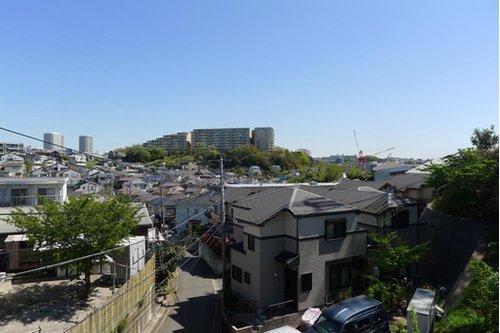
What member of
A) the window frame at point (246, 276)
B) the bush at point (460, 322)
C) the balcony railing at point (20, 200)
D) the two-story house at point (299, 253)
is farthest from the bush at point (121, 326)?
the balcony railing at point (20, 200)

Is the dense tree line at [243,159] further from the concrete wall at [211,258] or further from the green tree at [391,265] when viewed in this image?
the green tree at [391,265]

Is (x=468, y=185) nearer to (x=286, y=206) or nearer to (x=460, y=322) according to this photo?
(x=460, y=322)

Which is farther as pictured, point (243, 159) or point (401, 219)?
point (243, 159)

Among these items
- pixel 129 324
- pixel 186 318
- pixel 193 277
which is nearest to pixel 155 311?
pixel 186 318

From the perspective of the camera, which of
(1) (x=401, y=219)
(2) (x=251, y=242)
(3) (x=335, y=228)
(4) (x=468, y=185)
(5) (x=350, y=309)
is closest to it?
(5) (x=350, y=309)

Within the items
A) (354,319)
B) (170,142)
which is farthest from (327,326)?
(170,142)
